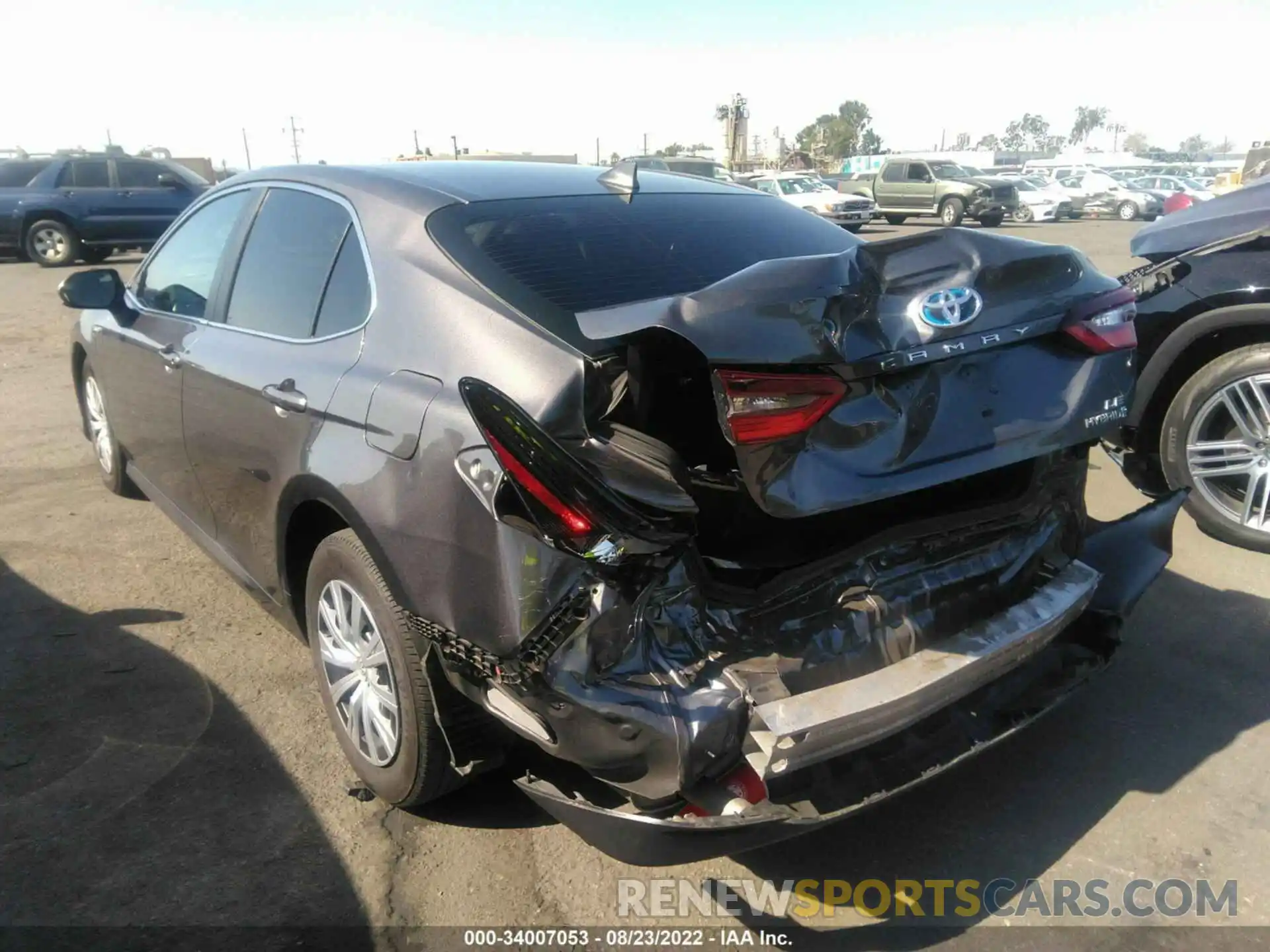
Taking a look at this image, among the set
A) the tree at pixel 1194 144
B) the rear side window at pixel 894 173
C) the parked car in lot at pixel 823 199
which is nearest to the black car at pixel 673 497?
the parked car in lot at pixel 823 199

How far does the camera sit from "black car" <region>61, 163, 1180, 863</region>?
2.07m

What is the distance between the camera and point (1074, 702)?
130 inches

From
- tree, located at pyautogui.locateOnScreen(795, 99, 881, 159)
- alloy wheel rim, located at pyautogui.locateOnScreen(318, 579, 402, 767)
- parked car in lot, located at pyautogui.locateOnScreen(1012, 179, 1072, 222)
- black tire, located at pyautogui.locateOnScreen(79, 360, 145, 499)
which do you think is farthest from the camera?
tree, located at pyautogui.locateOnScreen(795, 99, 881, 159)

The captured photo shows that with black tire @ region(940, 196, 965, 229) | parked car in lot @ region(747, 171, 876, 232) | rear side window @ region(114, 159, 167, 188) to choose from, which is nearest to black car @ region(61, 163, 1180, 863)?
rear side window @ region(114, 159, 167, 188)

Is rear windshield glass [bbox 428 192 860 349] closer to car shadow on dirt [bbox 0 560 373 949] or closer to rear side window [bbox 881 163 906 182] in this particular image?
→ car shadow on dirt [bbox 0 560 373 949]

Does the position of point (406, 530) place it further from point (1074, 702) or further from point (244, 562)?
point (1074, 702)

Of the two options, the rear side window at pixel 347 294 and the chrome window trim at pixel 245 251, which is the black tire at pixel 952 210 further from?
the rear side window at pixel 347 294

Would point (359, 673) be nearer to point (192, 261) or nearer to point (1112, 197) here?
point (192, 261)

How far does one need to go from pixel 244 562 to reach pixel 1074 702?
2973 mm

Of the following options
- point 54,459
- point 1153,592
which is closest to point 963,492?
point 1153,592

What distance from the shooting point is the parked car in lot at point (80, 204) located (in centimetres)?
1672

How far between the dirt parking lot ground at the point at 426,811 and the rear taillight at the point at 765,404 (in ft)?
3.13

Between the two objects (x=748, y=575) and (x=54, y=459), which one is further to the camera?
(x=54, y=459)

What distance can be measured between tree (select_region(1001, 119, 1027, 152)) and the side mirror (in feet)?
476
